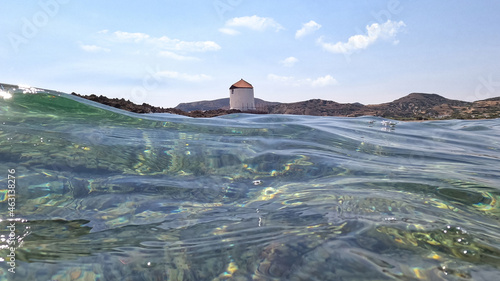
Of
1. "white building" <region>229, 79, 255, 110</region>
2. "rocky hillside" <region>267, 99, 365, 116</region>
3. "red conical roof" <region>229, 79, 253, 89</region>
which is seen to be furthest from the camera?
"rocky hillside" <region>267, 99, 365, 116</region>

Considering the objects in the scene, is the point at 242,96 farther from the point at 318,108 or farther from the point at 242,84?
the point at 318,108

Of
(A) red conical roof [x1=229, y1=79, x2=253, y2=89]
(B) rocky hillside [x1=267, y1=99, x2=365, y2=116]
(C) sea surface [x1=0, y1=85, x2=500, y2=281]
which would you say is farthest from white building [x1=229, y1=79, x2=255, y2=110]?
(C) sea surface [x1=0, y1=85, x2=500, y2=281]

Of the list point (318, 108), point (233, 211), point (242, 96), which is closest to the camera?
point (233, 211)

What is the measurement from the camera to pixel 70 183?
3.17 m

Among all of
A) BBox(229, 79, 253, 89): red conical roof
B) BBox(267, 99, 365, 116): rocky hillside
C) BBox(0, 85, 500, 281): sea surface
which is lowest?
BBox(0, 85, 500, 281): sea surface

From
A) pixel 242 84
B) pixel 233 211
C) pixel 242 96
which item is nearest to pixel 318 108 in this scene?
pixel 242 84

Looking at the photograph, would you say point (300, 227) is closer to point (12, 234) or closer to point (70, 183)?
point (12, 234)

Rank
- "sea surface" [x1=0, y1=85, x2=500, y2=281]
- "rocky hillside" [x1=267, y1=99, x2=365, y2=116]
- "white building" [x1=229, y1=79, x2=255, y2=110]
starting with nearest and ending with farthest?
1. "sea surface" [x1=0, y1=85, x2=500, y2=281]
2. "white building" [x1=229, y1=79, x2=255, y2=110]
3. "rocky hillside" [x1=267, y1=99, x2=365, y2=116]

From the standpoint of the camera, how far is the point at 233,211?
8.24 ft

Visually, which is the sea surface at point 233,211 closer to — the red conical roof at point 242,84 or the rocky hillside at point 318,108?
the red conical roof at point 242,84

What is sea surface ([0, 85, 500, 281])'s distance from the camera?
1.63 metres

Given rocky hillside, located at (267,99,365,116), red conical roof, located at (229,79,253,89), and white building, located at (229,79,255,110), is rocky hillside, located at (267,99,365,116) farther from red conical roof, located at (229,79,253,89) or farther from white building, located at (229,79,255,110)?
white building, located at (229,79,255,110)

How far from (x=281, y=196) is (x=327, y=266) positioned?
1293mm

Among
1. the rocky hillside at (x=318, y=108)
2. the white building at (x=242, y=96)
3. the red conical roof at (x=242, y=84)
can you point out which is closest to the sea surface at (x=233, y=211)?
the white building at (x=242, y=96)
